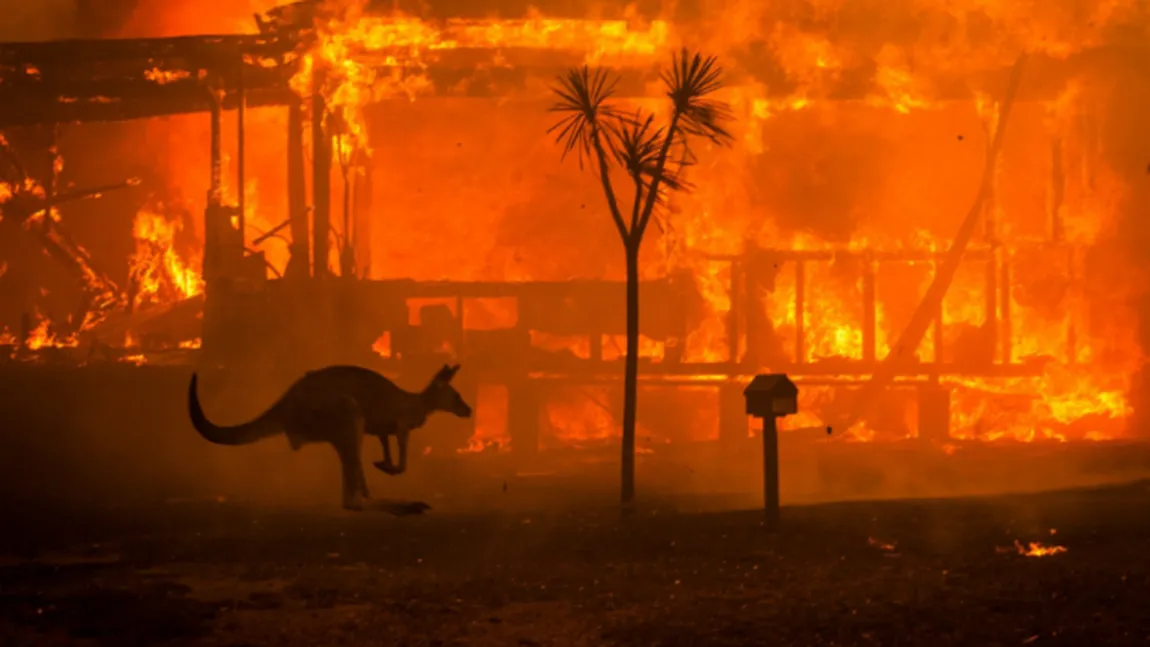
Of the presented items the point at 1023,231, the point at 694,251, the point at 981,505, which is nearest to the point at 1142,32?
the point at 1023,231

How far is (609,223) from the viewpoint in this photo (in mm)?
22125

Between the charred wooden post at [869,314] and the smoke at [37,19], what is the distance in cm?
1626

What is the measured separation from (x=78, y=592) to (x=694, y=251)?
44.4 feet

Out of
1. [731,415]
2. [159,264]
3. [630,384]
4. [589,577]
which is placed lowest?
[589,577]

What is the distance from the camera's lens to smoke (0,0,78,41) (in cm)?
2464

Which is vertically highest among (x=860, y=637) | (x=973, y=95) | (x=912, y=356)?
(x=973, y=95)

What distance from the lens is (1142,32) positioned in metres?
18.4

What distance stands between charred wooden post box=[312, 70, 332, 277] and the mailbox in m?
8.98

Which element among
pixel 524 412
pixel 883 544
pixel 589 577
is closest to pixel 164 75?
pixel 524 412

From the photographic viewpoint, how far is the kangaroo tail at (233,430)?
10281 mm

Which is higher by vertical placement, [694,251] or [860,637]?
[694,251]

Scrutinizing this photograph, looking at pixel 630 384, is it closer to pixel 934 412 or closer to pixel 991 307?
pixel 934 412

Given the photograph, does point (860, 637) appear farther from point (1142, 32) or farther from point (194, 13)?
point (194, 13)

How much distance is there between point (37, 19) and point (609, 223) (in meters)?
12.5
